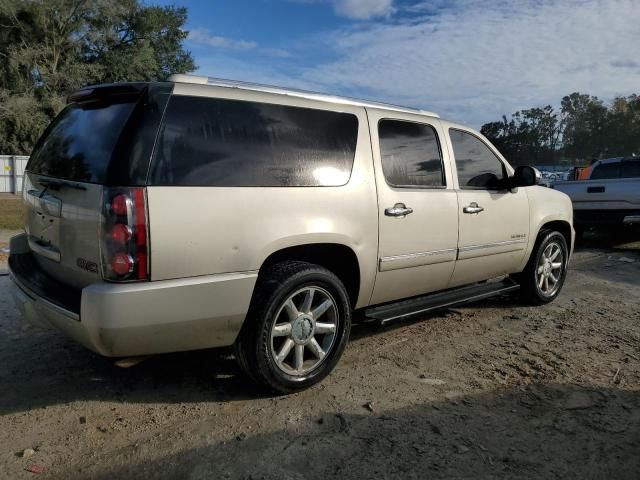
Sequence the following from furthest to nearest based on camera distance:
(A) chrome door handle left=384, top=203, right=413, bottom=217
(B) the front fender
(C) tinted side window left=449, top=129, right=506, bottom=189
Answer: (B) the front fender → (C) tinted side window left=449, top=129, right=506, bottom=189 → (A) chrome door handle left=384, top=203, right=413, bottom=217

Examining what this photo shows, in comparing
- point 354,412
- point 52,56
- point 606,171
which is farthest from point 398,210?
point 52,56

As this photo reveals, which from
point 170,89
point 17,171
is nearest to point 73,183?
point 170,89

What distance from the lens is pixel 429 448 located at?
2820 millimetres

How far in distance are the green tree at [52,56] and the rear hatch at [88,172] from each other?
30.1 metres

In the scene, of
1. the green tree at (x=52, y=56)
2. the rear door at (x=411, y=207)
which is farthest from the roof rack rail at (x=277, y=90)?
the green tree at (x=52, y=56)

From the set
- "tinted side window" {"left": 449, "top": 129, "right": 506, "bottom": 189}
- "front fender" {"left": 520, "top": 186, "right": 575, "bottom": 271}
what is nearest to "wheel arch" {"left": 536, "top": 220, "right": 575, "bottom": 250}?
"front fender" {"left": 520, "top": 186, "right": 575, "bottom": 271}

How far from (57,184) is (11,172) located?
2543 centimetres

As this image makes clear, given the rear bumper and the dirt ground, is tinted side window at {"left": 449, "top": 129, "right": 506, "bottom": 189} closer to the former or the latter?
the dirt ground

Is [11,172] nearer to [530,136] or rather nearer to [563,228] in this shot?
[563,228]

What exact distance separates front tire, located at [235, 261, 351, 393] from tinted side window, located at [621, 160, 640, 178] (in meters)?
9.00

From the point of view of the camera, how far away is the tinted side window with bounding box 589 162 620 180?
1061cm

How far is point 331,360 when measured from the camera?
3.62 metres

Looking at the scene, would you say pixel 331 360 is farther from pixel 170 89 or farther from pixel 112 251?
pixel 170 89

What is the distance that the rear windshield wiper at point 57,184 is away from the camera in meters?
2.98
